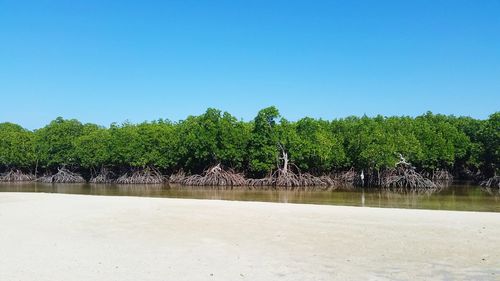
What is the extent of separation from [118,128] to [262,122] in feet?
52.6

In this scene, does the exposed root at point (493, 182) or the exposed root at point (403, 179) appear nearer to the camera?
the exposed root at point (493, 182)

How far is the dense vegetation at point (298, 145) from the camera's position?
34062 millimetres

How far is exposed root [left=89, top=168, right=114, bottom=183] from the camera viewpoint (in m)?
44.0

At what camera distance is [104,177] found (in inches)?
1735

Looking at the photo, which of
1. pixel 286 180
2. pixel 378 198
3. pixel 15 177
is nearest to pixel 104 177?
pixel 15 177

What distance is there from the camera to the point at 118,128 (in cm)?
4491

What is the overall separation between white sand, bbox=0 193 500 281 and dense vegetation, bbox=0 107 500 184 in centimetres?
2013

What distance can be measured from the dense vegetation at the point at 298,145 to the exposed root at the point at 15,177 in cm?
821

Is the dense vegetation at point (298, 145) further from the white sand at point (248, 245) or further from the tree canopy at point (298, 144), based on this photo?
the white sand at point (248, 245)

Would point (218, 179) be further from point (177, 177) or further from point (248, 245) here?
point (248, 245)

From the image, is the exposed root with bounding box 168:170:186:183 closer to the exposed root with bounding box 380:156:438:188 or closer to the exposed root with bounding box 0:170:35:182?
the exposed root with bounding box 380:156:438:188

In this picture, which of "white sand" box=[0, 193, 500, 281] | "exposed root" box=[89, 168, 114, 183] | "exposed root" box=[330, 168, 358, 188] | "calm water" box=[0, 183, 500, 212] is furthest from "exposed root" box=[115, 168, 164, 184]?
"white sand" box=[0, 193, 500, 281]

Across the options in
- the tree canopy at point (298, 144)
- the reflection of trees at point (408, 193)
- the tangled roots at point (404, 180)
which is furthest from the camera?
the tree canopy at point (298, 144)

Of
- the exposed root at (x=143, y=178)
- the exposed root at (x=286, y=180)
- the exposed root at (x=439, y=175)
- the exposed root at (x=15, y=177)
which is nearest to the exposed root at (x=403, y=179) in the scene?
the exposed root at (x=286, y=180)
